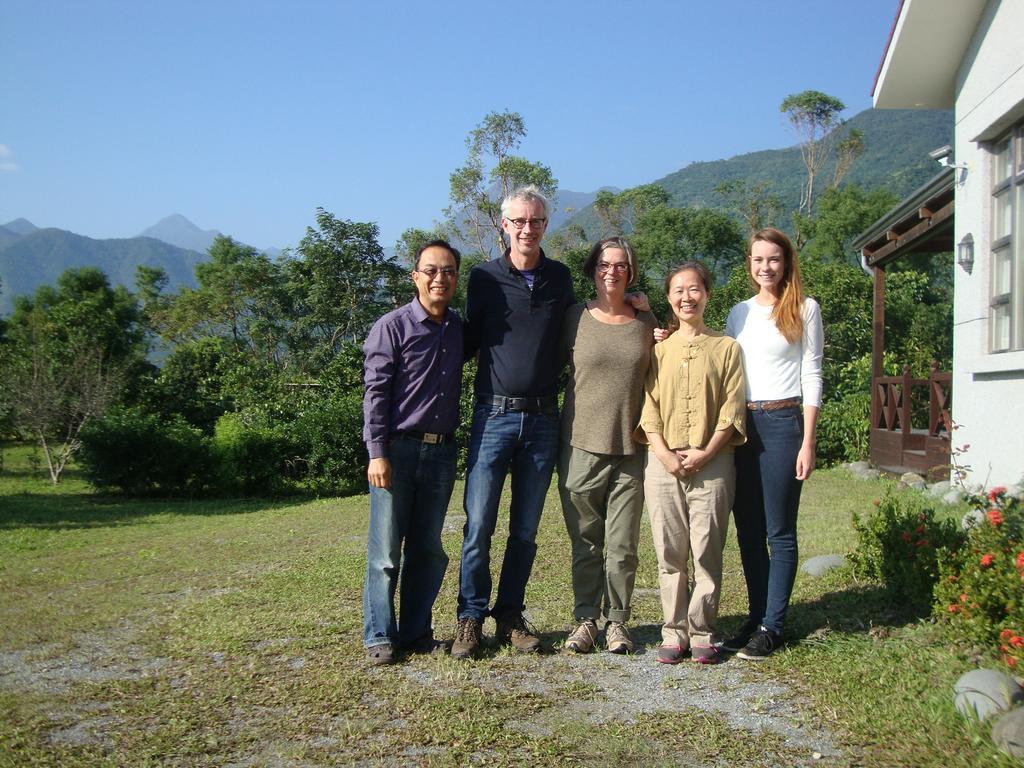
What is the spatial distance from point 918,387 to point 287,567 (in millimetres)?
10255

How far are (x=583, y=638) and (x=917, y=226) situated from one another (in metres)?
8.06

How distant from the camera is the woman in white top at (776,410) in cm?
403

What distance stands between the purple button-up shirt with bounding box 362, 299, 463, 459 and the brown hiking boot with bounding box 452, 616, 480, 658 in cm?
90

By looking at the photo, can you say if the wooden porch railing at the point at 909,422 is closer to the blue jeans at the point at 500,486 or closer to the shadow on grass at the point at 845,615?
the shadow on grass at the point at 845,615

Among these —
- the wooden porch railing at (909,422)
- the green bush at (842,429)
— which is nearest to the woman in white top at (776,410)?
the wooden porch railing at (909,422)

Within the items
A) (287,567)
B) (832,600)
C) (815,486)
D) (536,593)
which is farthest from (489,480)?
(815,486)

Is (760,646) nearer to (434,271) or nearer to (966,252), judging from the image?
(434,271)

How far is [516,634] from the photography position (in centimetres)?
429

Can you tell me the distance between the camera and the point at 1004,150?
23.6 feet

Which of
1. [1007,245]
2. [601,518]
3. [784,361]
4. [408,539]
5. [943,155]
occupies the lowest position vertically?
[408,539]

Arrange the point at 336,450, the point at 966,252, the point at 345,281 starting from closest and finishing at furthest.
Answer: the point at 966,252 → the point at 336,450 → the point at 345,281

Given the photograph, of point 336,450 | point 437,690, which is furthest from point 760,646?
point 336,450

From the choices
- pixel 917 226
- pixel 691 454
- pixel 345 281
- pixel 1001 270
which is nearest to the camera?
pixel 691 454

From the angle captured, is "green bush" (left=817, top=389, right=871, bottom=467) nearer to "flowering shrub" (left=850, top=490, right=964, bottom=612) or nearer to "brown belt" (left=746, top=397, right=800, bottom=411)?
"flowering shrub" (left=850, top=490, right=964, bottom=612)
